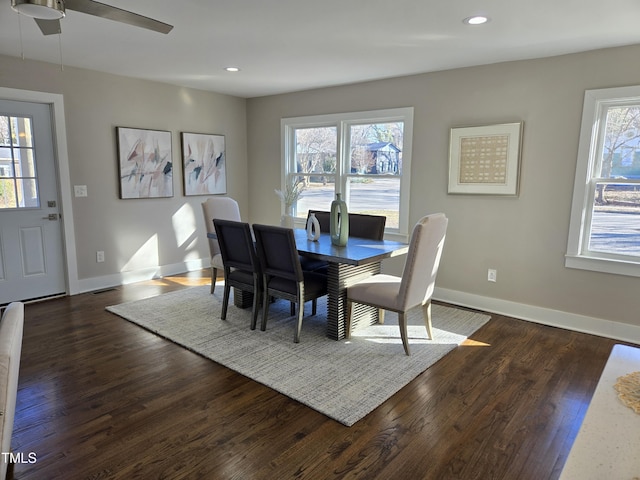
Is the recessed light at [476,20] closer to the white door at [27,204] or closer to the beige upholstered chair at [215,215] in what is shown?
the beige upholstered chair at [215,215]

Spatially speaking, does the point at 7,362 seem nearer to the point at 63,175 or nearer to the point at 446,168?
the point at 63,175

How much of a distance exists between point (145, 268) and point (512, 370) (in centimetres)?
413

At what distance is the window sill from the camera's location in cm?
329

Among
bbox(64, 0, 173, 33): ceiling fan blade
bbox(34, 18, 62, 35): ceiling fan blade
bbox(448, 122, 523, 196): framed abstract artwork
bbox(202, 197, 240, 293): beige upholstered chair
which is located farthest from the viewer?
bbox(202, 197, 240, 293): beige upholstered chair

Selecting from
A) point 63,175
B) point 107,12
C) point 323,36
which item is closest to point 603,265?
point 323,36

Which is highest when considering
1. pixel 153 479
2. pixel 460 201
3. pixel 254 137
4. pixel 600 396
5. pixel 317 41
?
pixel 317 41

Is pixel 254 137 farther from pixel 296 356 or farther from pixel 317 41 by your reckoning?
pixel 296 356

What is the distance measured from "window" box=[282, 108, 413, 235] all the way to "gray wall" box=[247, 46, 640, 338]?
0.50 ft

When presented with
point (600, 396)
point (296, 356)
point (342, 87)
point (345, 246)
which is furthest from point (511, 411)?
point (342, 87)

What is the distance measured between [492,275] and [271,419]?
2685 mm

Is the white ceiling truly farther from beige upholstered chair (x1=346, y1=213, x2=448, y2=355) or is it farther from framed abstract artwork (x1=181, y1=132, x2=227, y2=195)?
beige upholstered chair (x1=346, y1=213, x2=448, y2=355)

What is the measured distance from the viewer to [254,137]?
597 cm

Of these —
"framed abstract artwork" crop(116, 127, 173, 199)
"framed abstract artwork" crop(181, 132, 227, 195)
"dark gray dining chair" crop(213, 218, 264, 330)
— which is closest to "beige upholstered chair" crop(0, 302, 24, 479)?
"dark gray dining chair" crop(213, 218, 264, 330)

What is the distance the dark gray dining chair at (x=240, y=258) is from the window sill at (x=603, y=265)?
2657 mm
